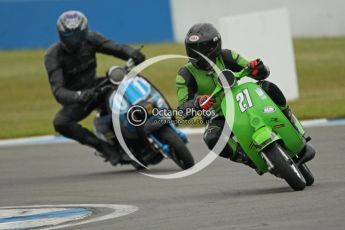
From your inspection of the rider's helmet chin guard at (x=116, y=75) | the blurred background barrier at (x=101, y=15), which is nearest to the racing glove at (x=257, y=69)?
the rider's helmet chin guard at (x=116, y=75)

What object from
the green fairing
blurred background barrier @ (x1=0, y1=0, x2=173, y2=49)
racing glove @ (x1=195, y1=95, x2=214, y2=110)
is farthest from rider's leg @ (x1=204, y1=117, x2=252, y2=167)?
blurred background barrier @ (x1=0, y1=0, x2=173, y2=49)

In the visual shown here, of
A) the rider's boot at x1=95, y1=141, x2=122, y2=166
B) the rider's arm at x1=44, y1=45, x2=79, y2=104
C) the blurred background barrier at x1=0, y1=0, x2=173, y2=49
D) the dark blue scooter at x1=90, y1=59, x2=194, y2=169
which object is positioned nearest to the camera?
the dark blue scooter at x1=90, y1=59, x2=194, y2=169

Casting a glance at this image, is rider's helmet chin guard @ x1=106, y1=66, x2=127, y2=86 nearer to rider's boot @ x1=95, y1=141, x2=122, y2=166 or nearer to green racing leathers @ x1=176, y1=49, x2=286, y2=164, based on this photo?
rider's boot @ x1=95, y1=141, x2=122, y2=166

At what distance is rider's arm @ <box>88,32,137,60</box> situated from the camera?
11391 mm

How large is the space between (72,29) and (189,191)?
300 centimetres

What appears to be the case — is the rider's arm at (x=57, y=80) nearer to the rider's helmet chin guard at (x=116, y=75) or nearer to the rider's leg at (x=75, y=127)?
the rider's leg at (x=75, y=127)

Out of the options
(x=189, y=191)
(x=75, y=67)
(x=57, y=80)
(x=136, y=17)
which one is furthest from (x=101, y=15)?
(x=189, y=191)

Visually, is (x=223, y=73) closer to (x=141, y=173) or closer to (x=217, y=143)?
(x=217, y=143)

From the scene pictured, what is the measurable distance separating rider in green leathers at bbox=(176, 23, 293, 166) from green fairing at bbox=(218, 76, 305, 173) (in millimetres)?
154

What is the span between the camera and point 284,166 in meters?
Result: 7.75

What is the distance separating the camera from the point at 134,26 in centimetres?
2777

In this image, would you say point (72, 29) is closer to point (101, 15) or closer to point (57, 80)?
point (57, 80)

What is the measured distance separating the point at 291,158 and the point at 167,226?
1817mm

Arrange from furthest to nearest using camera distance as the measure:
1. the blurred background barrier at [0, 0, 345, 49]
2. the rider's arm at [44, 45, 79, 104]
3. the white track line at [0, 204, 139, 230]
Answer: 1. the blurred background barrier at [0, 0, 345, 49]
2. the rider's arm at [44, 45, 79, 104]
3. the white track line at [0, 204, 139, 230]
